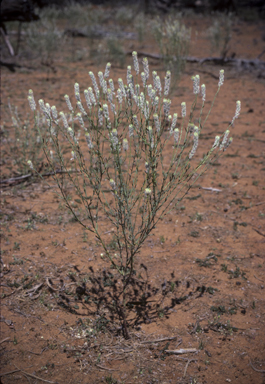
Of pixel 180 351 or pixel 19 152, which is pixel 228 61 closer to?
pixel 19 152

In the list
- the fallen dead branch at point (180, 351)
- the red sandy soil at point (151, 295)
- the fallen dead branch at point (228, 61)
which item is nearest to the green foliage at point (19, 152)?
the red sandy soil at point (151, 295)

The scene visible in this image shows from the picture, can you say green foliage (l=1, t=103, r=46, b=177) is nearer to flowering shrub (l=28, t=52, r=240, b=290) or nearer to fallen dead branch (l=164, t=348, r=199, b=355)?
flowering shrub (l=28, t=52, r=240, b=290)

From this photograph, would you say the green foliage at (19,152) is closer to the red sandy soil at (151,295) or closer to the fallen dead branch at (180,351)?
the red sandy soil at (151,295)

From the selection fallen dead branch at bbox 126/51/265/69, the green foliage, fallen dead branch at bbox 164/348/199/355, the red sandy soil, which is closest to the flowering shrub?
the red sandy soil

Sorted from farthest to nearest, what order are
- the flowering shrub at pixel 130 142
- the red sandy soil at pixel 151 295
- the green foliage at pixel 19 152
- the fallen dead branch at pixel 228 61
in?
1. the fallen dead branch at pixel 228 61
2. the green foliage at pixel 19 152
3. the red sandy soil at pixel 151 295
4. the flowering shrub at pixel 130 142

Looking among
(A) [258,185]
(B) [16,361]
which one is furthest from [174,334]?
(A) [258,185]

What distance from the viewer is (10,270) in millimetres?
3396

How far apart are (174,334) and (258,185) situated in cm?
299

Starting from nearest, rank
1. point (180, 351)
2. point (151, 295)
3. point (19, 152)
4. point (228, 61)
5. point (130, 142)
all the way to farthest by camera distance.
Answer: point (130, 142) < point (180, 351) < point (151, 295) < point (19, 152) < point (228, 61)

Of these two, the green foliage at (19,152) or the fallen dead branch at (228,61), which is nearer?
the green foliage at (19,152)

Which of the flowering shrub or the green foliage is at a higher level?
the flowering shrub

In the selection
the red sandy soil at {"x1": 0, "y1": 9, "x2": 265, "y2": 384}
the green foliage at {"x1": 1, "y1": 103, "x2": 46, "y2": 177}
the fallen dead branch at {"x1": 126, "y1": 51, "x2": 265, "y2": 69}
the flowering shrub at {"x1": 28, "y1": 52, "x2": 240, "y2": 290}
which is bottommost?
the red sandy soil at {"x1": 0, "y1": 9, "x2": 265, "y2": 384}

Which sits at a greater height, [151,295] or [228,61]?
[228,61]

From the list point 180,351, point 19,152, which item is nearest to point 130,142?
point 180,351
